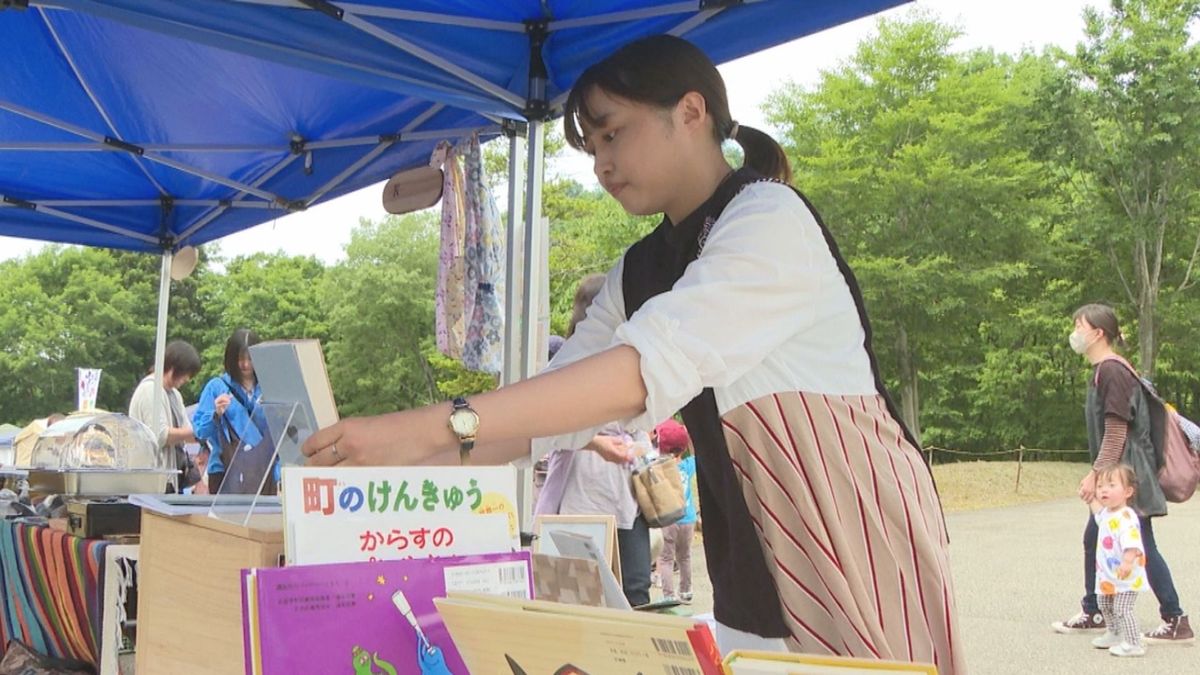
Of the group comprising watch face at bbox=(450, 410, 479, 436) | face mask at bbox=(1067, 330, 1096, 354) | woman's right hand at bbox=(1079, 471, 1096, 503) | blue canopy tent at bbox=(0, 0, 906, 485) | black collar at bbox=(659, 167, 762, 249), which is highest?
blue canopy tent at bbox=(0, 0, 906, 485)

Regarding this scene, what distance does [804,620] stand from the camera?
121cm

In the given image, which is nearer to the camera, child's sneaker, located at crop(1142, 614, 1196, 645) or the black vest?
the black vest

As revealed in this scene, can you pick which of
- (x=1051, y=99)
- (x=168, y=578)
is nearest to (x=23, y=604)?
(x=168, y=578)

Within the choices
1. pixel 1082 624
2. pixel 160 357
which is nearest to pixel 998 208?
pixel 1082 624

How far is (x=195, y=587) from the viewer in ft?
4.63

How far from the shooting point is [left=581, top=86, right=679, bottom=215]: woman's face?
55.3 inches

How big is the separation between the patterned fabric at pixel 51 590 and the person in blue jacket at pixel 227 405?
2.16 metres

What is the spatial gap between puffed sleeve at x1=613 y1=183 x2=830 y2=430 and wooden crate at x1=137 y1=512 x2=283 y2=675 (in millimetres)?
524

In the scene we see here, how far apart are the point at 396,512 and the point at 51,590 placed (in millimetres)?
1798

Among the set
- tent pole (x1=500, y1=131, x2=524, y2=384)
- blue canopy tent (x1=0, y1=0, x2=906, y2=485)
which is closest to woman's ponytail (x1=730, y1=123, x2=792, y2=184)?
blue canopy tent (x1=0, y1=0, x2=906, y2=485)

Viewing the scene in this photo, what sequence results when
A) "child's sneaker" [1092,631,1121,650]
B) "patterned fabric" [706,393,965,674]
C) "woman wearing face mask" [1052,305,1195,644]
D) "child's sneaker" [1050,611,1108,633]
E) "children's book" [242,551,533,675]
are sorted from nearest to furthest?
1. "children's book" [242,551,533,675]
2. "patterned fabric" [706,393,965,674]
3. "woman wearing face mask" [1052,305,1195,644]
4. "child's sneaker" [1092,631,1121,650]
5. "child's sneaker" [1050,611,1108,633]

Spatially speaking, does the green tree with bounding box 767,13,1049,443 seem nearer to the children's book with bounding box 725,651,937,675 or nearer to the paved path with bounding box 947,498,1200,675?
the paved path with bounding box 947,498,1200,675

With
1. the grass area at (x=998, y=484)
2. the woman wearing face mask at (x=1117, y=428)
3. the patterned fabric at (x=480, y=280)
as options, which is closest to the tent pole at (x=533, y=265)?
the patterned fabric at (x=480, y=280)

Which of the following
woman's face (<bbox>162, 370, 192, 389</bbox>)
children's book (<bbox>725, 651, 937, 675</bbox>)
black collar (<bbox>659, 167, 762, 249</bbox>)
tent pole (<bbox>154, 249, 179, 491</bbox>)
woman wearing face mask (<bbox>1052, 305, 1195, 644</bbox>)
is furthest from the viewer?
tent pole (<bbox>154, 249, 179, 491</bbox>)
